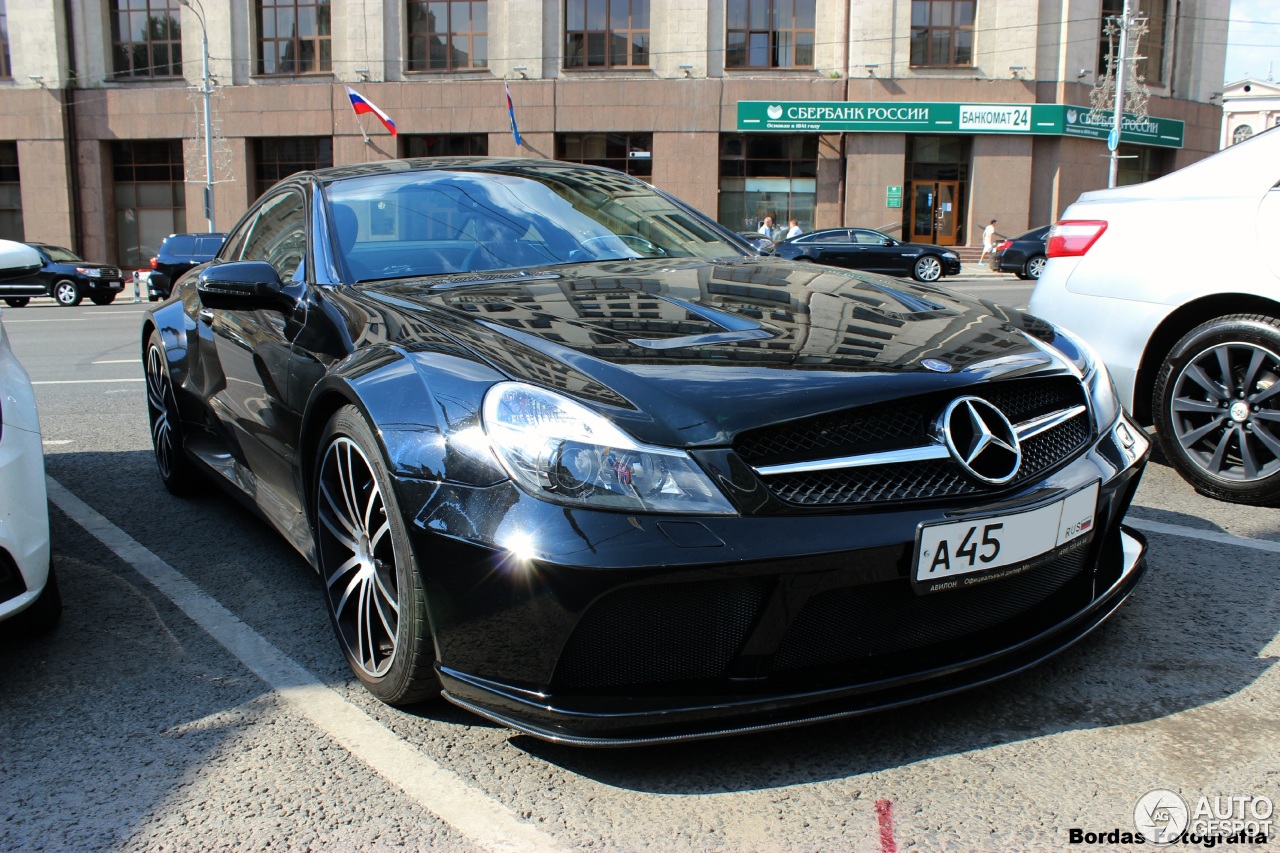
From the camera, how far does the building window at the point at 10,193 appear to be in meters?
36.1

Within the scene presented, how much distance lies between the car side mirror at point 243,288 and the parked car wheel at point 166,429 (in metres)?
1.55

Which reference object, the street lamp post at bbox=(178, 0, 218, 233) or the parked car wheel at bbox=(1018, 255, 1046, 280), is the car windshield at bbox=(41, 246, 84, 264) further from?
the parked car wheel at bbox=(1018, 255, 1046, 280)

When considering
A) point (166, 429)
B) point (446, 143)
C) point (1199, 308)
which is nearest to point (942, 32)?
point (446, 143)

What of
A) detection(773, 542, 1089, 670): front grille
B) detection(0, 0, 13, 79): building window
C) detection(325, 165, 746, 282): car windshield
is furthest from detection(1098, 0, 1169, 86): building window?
detection(773, 542, 1089, 670): front grille

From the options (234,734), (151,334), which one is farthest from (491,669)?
(151,334)

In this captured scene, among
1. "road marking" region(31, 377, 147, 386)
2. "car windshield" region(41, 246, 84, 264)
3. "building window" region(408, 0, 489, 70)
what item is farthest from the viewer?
"building window" region(408, 0, 489, 70)

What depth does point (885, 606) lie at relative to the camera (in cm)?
218

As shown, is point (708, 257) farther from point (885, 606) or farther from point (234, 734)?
point (234, 734)

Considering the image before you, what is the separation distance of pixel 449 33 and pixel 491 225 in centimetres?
3294

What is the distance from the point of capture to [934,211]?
3419 centimetres

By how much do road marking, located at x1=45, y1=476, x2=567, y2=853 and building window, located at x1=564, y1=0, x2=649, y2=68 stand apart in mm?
31981

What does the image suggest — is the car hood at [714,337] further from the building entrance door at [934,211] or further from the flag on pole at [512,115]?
the building entrance door at [934,211]

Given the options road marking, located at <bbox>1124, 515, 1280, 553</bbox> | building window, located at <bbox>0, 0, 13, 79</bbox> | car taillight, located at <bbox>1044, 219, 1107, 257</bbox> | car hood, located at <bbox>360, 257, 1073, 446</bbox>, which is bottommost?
road marking, located at <bbox>1124, 515, 1280, 553</bbox>

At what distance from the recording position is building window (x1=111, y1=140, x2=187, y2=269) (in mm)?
35844
